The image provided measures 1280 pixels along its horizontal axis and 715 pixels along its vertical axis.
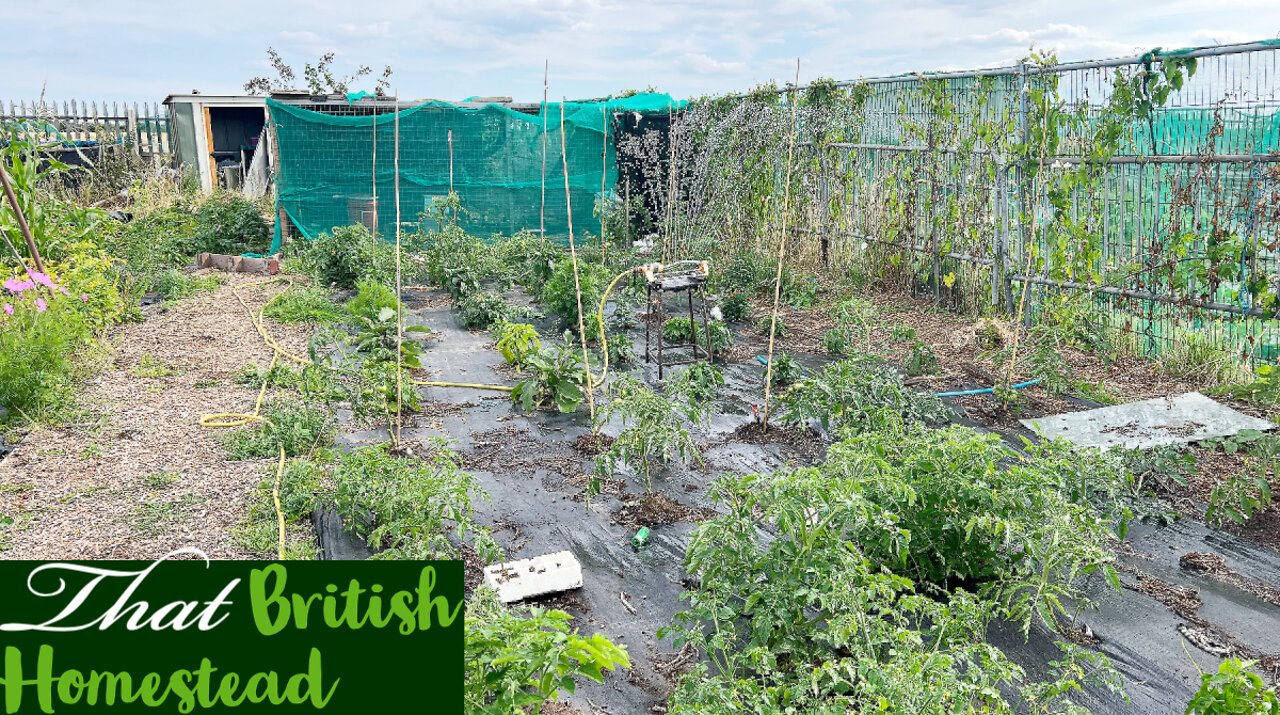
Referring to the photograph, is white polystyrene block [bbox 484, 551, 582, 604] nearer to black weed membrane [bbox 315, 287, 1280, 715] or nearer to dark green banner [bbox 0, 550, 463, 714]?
black weed membrane [bbox 315, 287, 1280, 715]

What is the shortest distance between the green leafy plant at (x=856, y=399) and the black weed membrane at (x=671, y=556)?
32 centimetres

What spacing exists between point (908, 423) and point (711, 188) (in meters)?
6.55

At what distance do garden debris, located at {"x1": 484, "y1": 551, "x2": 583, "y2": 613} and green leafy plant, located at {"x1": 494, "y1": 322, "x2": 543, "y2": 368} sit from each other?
306 cm

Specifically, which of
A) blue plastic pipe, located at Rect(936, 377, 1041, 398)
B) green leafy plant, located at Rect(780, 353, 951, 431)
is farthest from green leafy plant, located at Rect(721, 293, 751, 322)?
green leafy plant, located at Rect(780, 353, 951, 431)

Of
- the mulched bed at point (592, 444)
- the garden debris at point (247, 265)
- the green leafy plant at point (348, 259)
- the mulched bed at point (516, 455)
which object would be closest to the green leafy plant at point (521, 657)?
the mulched bed at point (516, 455)

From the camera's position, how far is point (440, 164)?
12016 millimetres

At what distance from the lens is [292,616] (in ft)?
5.54

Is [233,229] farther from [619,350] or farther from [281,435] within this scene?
[281,435]

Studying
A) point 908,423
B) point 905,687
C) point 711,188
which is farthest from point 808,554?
point 711,188

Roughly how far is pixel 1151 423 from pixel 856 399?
1822mm

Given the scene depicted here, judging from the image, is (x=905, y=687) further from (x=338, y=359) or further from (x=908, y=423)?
(x=338, y=359)

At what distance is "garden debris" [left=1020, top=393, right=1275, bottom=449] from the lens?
477 centimetres

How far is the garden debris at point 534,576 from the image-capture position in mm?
3357

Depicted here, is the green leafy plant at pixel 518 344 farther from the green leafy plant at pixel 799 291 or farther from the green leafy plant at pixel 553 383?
the green leafy plant at pixel 799 291
